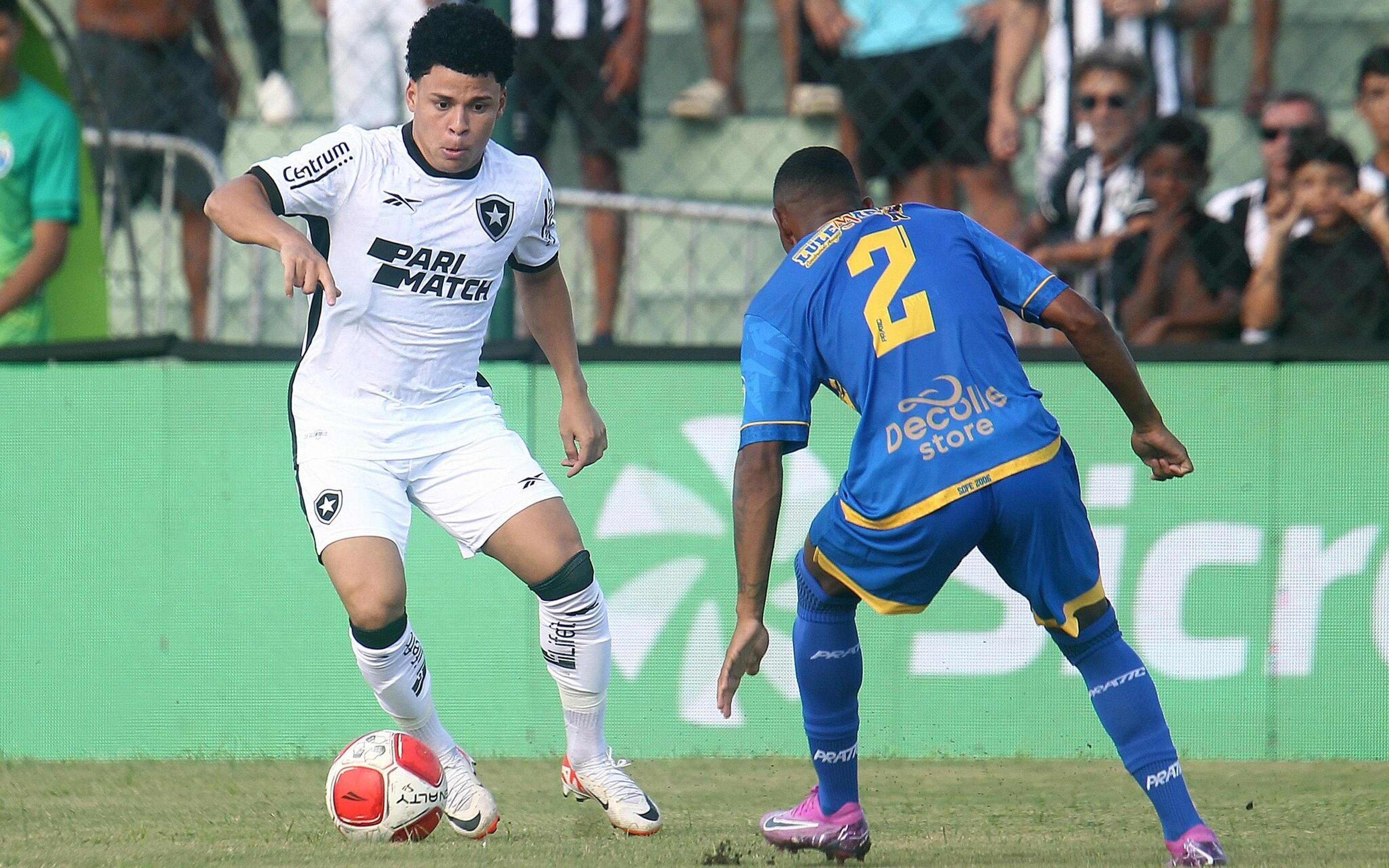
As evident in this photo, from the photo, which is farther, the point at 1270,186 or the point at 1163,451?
the point at 1270,186

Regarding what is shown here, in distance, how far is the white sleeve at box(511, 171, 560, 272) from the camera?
4828mm

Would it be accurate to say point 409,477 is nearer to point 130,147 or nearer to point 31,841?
point 31,841

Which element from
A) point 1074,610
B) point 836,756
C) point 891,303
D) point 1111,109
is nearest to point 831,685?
point 836,756

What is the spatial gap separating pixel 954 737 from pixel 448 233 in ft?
8.69

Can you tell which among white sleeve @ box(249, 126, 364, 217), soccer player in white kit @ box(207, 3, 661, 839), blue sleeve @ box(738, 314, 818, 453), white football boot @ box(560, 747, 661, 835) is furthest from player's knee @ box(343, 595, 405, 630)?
blue sleeve @ box(738, 314, 818, 453)

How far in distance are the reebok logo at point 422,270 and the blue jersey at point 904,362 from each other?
1.07m

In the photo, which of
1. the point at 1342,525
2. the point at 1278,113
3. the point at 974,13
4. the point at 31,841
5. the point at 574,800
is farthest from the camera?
the point at 974,13

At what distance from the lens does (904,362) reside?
3812mm

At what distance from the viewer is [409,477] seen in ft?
15.4

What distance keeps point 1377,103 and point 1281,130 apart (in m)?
0.41

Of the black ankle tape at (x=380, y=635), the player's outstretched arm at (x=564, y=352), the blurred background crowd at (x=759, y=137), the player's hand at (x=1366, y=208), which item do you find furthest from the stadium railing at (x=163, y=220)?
the player's hand at (x=1366, y=208)

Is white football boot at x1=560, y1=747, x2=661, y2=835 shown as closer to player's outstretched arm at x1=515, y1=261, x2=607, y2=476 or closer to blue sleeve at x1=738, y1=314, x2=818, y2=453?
player's outstretched arm at x1=515, y1=261, x2=607, y2=476

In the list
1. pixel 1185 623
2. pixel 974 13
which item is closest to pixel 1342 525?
pixel 1185 623

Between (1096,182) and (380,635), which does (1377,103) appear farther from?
(380,635)
